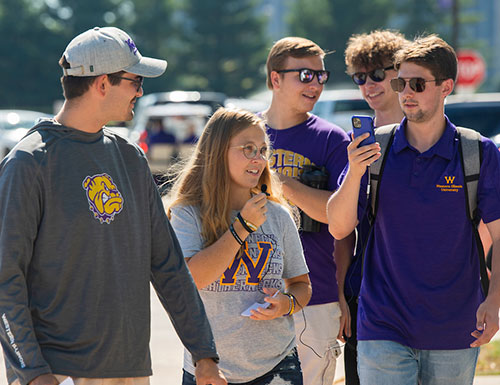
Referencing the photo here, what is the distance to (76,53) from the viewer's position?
3.25m

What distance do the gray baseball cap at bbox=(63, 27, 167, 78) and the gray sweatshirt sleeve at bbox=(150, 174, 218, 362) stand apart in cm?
46

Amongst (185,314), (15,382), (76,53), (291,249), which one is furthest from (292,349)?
(76,53)

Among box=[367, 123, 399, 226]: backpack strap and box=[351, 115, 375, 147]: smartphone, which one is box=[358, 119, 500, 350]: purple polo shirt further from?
box=[351, 115, 375, 147]: smartphone

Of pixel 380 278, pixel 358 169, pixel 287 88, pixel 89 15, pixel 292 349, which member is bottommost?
pixel 292 349

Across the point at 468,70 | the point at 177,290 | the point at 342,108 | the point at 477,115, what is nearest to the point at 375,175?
A: the point at 177,290

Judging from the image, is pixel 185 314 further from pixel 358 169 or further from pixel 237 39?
pixel 237 39

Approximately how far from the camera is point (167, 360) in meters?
7.25

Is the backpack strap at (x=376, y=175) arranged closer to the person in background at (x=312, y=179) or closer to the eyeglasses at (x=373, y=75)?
the person in background at (x=312, y=179)

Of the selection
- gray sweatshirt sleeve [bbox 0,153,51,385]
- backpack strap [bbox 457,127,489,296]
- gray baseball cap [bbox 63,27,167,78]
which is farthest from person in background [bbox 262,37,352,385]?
gray sweatshirt sleeve [bbox 0,153,51,385]

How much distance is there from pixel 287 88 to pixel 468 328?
1974mm

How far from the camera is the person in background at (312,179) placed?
16.0 ft

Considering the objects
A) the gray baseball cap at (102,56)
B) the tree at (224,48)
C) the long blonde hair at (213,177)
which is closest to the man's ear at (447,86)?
the long blonde hair at (213,177)

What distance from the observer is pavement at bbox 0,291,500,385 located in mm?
6555

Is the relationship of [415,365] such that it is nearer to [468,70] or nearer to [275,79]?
[275,79]
